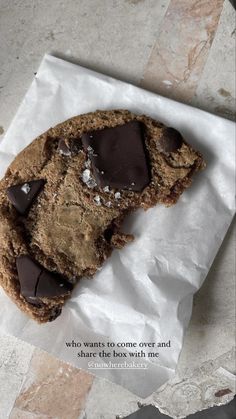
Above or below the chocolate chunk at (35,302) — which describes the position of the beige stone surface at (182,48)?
above

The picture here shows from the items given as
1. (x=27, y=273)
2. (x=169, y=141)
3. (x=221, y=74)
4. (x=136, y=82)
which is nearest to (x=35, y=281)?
(x=27, y=273)

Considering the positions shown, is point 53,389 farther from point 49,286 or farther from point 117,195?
point 117,195

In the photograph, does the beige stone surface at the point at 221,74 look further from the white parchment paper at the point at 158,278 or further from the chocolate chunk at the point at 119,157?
the chocolate chunk at the point at 119,157

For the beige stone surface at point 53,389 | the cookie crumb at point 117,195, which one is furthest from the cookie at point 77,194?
the beige stone surface at point 53,389

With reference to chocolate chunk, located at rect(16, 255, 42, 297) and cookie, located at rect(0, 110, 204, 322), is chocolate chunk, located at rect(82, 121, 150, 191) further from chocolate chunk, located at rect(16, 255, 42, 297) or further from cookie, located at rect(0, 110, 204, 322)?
chocolate chunk, located at rect(16, 255, 42, 297)

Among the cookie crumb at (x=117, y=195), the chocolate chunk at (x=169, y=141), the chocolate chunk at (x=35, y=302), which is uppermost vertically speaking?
the chocolate chunk at (x=169, y=141)

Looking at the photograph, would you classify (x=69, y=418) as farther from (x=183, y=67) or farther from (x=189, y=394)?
(x=183, y=67)

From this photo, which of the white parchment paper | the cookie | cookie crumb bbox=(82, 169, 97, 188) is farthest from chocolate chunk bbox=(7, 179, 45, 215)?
the white parchment paper
